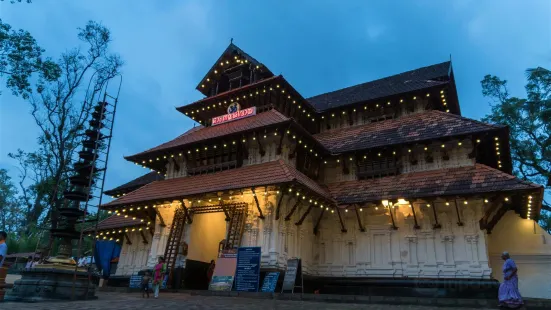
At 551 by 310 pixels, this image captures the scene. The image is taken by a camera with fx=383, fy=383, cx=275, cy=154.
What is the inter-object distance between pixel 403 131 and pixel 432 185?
3587mm

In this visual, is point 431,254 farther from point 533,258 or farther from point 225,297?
point 225,297

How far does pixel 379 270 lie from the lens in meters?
15.5

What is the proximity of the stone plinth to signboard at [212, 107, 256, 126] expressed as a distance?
11.2m

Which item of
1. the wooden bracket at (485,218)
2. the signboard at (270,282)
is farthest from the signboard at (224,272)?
the wooden bracket at (485,218)

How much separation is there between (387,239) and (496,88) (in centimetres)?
2097

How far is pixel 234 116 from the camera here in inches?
802

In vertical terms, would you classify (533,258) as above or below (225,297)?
above

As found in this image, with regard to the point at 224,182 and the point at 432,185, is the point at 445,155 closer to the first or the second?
the point at 432,185

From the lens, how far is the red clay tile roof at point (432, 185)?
520 inches

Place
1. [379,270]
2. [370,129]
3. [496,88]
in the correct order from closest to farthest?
[379,270] → [370,129] → [496,88]

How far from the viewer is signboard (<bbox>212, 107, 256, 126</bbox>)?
19859mm

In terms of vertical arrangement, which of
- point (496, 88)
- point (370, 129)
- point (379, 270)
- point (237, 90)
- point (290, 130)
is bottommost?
point (379, 270)

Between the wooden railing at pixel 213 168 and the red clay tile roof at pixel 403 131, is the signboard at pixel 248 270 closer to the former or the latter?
the wooden railing at pixel 213 168

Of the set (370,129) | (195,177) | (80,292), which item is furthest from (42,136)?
(370,129)
